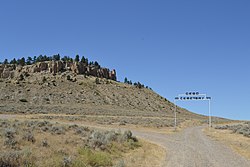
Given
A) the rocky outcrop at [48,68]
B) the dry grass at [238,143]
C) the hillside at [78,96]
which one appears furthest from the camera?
the rocky outcrop at [48,68]

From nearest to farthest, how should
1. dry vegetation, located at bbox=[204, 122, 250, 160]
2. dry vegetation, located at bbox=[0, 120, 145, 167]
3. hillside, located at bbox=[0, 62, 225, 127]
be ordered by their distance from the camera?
dry vegetation, located at bbox=[0, 120, 145, 167] < dry vegetation, located at bbox=[204, 122, 250, 160] < hillside, located at bbox=[0, 62, 225, 127]

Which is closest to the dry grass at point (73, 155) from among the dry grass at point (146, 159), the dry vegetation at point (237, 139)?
the dry grass at point (146, 159)

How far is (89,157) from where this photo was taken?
1162 centimetres

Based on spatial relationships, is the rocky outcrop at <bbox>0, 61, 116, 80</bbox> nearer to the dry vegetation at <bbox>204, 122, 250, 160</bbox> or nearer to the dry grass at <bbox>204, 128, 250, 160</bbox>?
the dry vegetation at <bbox>204, 122, 250, 160</bbox>

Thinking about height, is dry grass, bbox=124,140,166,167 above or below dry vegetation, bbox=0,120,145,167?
below

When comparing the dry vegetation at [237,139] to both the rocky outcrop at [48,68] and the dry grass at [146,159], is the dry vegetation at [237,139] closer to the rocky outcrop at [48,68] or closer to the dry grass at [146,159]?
the dry grass at [146,159]

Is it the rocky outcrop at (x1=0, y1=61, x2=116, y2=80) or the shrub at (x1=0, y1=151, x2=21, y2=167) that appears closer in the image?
the shrub at (x1=0, y1=151, x2=21, y2=167)

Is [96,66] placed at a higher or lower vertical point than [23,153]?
higher

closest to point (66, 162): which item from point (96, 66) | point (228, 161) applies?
point (228, 161)

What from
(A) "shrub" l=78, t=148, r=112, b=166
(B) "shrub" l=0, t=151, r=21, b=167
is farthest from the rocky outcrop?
(B) "shrub" l=0, t=151, r=21, b=167

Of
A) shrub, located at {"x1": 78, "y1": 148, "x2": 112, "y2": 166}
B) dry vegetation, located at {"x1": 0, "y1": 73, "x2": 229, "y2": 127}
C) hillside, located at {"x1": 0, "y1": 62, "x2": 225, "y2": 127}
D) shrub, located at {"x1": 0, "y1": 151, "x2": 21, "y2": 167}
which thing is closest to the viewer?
shrub, located at {"x1": 0, "y1": 151, "x2": 21, "y2": 167}

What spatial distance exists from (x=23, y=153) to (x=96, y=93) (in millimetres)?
95614

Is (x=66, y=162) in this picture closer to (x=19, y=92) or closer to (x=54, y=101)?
(x=54, y=101)

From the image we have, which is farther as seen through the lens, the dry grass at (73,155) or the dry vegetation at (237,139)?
the dry vegetation at (237,139)
